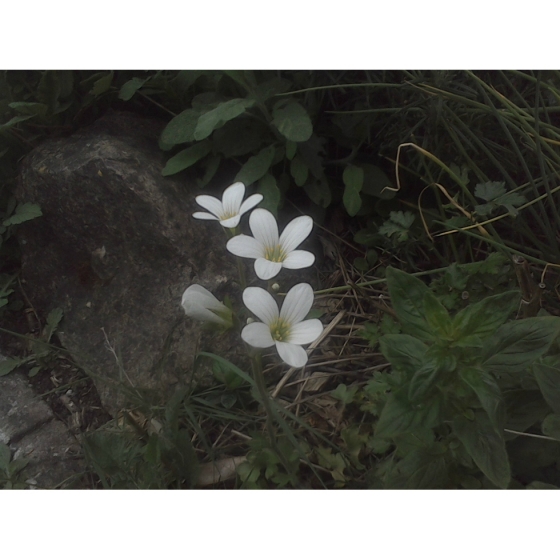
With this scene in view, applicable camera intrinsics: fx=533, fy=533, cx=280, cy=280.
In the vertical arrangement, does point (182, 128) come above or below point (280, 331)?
above

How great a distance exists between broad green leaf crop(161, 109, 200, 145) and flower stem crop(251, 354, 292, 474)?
0.43 meters

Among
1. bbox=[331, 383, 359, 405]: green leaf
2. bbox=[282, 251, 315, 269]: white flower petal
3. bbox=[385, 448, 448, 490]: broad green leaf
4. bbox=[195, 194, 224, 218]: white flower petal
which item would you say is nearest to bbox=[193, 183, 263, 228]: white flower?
bbox=[195, 194, 224, 218]: white flower petal

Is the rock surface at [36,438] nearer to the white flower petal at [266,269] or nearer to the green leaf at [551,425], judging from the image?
the white flower petal at [266,269]

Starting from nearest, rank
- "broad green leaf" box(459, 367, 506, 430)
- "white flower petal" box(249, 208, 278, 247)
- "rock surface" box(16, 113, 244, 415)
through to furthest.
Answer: "broad green leaf" box(459, 367, 506, 430) < "white flower petal" box(249, 208, 278, 247) < "rock surface" box(16, 113, 244, 415)

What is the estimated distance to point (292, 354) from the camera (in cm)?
64

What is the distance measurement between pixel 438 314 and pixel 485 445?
0.17 meters

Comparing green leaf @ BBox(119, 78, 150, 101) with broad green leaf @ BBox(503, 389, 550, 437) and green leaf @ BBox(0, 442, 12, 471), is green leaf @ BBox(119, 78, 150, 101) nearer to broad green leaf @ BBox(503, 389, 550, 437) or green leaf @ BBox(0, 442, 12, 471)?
green leaf @ BBox(0, 442, 12, 471)

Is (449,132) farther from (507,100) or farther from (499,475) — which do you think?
(499,475)

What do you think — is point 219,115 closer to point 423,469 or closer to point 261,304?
point 261,304

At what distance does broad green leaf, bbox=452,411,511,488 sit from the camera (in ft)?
2.15

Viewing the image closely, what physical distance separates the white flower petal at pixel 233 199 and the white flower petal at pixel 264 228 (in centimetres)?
4

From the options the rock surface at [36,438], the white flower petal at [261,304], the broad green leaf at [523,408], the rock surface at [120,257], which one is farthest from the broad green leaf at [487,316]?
the rock surface at [36,438]

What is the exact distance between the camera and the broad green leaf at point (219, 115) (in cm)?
86

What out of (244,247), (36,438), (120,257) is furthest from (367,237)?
(36,438)
